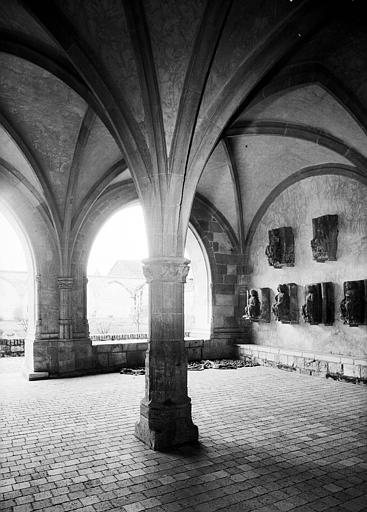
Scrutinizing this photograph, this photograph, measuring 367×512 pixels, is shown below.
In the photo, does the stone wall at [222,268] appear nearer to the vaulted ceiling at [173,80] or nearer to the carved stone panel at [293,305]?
the carved stone panel at [293,305]

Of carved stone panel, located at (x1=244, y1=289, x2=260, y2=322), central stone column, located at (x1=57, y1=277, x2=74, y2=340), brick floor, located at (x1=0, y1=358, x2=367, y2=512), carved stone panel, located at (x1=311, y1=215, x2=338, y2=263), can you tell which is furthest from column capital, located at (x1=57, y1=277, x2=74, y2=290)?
carved stone panel, located at (x1=311, y1=215, x2=338, y2=263)

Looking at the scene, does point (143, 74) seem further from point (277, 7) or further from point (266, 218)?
point (266, 218)

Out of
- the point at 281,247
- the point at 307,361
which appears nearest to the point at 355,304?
the point at 307,361

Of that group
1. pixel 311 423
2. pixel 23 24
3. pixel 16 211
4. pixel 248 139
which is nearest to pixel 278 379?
pixel 311 423

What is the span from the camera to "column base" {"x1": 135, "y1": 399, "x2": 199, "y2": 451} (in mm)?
4703

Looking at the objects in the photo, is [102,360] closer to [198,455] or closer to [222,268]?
[222,268]

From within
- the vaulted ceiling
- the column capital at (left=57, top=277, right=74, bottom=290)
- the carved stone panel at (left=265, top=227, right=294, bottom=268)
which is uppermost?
the vaulted ceiling

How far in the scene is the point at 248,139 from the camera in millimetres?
9172

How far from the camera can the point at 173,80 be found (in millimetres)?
4824

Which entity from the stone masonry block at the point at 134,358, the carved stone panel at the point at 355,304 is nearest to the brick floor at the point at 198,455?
the carved stone panel at the point at 355,304

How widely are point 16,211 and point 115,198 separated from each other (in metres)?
2.26

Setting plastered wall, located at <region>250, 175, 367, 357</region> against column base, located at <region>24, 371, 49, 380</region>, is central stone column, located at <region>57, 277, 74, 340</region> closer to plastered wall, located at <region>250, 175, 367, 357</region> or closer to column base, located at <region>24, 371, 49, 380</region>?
column base, located at <region>24, 371, 49, 380</region>

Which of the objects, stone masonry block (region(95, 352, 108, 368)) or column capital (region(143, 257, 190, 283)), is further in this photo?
stone masonry block (region(95, 352, 108, 368))

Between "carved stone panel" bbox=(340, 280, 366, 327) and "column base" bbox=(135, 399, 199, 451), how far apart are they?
471 cm
